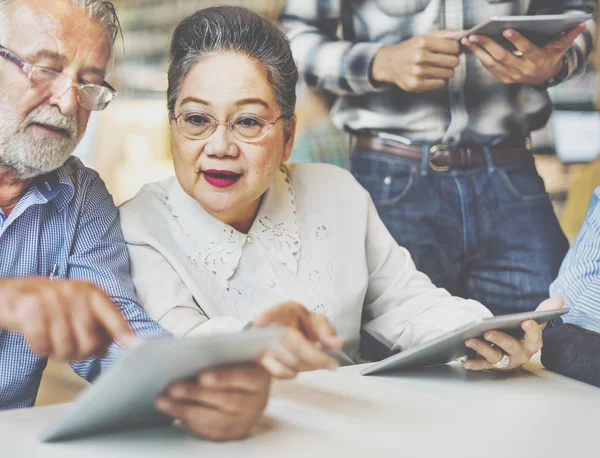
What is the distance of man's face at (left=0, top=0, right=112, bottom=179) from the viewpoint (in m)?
1.52

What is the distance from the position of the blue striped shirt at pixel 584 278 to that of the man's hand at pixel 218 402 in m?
1.03

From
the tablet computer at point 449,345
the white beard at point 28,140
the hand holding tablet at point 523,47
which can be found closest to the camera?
the tablet computer at point 449,345

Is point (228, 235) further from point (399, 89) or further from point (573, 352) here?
point (399, 89)

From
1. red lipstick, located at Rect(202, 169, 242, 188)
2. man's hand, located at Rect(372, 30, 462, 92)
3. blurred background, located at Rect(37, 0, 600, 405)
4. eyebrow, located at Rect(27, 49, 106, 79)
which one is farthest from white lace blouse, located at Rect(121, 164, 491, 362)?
blurred background, located at Rect(37, 0, 600, 405)

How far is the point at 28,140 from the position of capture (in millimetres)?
1539

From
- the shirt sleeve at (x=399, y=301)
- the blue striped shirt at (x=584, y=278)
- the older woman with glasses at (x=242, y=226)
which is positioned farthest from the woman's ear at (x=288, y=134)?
the blue striped shirt at (x=584, y=278)

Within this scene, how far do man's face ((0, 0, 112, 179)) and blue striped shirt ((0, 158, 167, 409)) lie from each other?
0.24ft

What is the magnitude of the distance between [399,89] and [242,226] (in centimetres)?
87

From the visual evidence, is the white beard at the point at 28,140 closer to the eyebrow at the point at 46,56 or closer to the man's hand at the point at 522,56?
the eyebrow at the point at 46,56

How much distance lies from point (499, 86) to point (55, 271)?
60.2 inches

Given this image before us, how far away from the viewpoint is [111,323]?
95 centimetres

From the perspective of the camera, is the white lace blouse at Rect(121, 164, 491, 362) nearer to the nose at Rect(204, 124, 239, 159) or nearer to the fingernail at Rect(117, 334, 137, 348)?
the nose at Rect(204, 124, 239, 159)

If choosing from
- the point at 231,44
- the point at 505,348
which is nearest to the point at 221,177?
the point at 231,44

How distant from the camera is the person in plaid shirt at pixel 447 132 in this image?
7.79 feet
